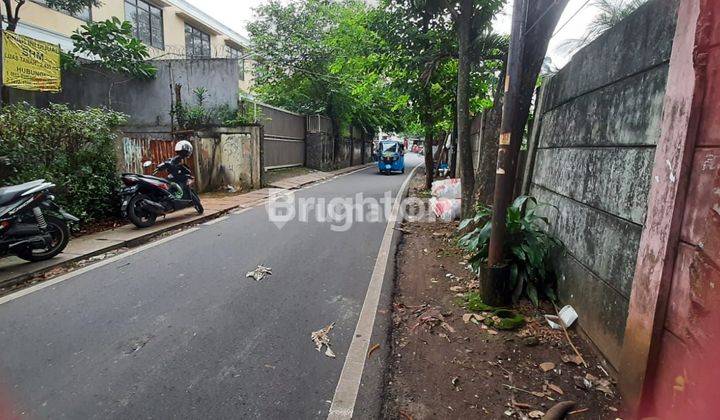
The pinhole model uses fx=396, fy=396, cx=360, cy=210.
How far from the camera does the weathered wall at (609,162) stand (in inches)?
106

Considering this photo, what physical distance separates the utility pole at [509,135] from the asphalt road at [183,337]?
5.22ft

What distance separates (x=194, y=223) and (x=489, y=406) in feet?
23.1

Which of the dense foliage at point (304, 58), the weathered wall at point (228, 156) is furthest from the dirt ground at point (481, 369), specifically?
the dense foliage at point (304, 58)

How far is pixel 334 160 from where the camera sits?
25.5 m

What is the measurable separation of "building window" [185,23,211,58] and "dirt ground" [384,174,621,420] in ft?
73.4

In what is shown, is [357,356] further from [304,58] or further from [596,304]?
[304,58]

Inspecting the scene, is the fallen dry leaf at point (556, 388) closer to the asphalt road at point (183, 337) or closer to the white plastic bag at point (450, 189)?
the asphalt road at point (183, 337)

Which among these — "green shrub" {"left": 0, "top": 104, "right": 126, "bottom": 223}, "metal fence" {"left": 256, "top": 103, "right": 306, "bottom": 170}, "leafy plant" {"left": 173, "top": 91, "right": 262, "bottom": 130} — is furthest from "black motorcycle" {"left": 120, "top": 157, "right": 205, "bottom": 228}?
"metal fence" {"left": 256, "top": 103, "right": 306, "bottom": 170}

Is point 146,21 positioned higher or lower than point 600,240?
higher

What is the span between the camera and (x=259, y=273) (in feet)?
16.7

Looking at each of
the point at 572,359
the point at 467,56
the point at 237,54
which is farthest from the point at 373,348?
the point at 237,54

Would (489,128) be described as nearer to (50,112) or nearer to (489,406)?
(489,406)

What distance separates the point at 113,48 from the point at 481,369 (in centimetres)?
1441

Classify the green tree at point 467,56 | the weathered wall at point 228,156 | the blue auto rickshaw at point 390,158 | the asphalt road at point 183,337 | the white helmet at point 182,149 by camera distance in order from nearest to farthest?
the asphalt road at point 183,337
the green tree at point 467,56
the white helmet at point 182,149
the weathered wall at point 228,156
the blue auto rickshaw at point 390,158
